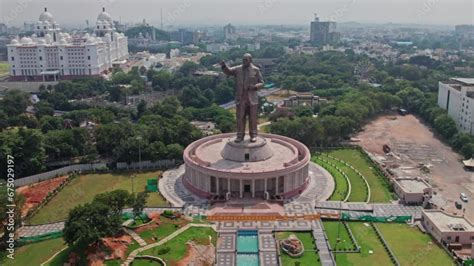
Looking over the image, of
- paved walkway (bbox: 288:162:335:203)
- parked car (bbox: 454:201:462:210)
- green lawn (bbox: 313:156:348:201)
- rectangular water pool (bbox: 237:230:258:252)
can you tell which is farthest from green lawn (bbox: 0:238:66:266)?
parked car (bbox: 454:201:462:210)

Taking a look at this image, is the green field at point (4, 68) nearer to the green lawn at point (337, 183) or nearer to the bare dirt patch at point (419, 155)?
the bare dirt patch at point (419, 155)

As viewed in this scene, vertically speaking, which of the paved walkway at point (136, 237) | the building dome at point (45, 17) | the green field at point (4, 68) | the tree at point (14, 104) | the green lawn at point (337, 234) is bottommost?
the green lawn at point (337, 234)

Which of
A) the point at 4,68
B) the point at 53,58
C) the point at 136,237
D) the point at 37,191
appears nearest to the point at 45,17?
the point at 53,58

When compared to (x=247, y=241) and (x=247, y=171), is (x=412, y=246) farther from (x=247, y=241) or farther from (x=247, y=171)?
(x=247, y=171)

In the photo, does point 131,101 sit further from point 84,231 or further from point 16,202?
point 84,231

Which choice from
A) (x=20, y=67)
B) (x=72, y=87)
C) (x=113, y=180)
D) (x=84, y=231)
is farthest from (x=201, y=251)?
(x=20, y=67)

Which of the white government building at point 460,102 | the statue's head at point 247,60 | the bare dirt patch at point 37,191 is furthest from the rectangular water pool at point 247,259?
the white government building at point 460,102

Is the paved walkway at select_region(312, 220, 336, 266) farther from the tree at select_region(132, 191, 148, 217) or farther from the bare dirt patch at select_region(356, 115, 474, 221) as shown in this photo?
the tree at select_region(132, 191, 148, 217)
